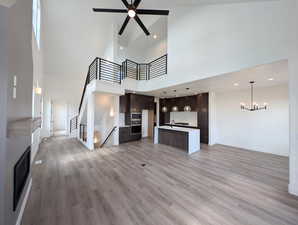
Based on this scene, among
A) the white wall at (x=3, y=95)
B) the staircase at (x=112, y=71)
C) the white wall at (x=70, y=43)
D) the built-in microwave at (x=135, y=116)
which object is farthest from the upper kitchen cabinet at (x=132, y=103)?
the white wall at (x=3, y=95)

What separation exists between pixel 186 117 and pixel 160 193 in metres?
6.89

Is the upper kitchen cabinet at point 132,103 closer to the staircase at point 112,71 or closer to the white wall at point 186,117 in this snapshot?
Answer: the staircase at point 112,71

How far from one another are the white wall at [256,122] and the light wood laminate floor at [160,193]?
4.64 feet

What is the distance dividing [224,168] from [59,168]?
505 cm

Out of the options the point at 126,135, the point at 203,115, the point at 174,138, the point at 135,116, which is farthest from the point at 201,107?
the point at 126,135

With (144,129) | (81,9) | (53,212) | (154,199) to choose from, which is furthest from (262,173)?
(81,9)

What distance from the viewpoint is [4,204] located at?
132 centimetres

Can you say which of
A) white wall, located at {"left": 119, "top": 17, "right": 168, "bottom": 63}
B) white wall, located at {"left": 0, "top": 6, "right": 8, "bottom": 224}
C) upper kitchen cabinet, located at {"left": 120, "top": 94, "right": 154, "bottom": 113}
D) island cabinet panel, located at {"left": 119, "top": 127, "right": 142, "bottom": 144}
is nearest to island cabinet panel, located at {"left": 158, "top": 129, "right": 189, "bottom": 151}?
island cabinet panel, located at {"left": 119, "top": 127, "right": 142, "bottom": 144}

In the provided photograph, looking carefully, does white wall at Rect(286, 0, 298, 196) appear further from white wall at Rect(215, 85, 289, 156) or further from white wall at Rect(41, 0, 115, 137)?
white wall at Rect(41, 0, 115, 137)

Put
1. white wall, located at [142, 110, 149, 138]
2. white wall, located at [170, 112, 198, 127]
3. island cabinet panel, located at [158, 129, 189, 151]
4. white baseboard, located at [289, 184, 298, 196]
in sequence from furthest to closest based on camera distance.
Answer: white wall, located at [142, 110, 149, 138] < white wall, located at [170, 112, 198, 127] < island cabinet panel, located at [158, 129, 189, 151] < white baseboard, located at [289, 184, 298, 196]

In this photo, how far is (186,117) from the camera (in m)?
8.95

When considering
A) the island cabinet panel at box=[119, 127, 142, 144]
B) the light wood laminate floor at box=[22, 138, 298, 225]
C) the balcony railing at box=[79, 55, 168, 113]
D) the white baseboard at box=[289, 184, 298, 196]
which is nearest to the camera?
the light wood laminate floor at box=[22, 138, 298, 225]

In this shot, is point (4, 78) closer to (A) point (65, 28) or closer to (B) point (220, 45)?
(B) point (220, 45)

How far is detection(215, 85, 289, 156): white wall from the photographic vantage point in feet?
17.0
